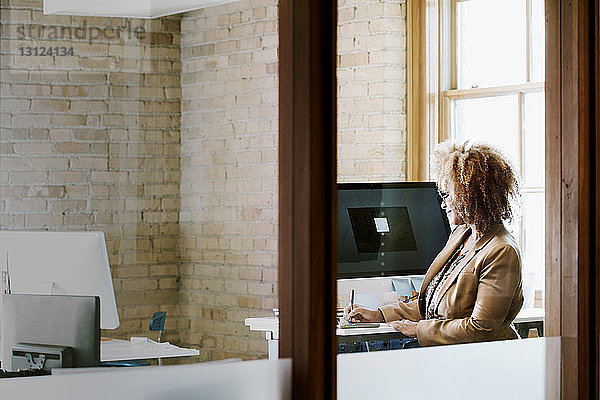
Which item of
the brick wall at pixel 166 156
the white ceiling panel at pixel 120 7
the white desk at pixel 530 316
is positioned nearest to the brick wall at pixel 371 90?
the brick wall at pixel 166 156

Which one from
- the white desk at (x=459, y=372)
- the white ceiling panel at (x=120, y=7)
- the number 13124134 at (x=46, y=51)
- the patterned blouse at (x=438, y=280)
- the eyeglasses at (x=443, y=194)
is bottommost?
the white desk at (x=459, y=372)

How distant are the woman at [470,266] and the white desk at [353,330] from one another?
3 cm

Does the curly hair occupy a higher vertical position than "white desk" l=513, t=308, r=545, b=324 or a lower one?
higher

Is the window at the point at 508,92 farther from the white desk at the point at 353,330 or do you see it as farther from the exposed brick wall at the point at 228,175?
the exposed brick wall at the point at 228,175

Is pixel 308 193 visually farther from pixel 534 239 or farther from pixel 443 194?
pixel 534 239

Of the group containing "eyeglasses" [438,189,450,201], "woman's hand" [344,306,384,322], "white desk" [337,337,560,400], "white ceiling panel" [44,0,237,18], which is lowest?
"white desk" [337,337,560,400]

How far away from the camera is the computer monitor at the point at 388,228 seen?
2025mm

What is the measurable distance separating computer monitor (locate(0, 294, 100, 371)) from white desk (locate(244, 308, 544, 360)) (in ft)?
1.12

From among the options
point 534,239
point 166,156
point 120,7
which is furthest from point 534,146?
point 120,7

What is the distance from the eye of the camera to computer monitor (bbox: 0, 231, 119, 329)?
64.6 inches

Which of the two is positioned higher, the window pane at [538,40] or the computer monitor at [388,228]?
the window pane at [538,40]

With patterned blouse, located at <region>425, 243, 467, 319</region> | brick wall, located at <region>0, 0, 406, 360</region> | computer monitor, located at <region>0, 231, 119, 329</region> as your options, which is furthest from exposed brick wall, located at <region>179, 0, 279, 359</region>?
patterned blouse, located at <region>425, 243, 467, 319</region>

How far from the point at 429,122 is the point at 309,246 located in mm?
633

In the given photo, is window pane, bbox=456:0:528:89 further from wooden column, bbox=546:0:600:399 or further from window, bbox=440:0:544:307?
wooden column, bbox=546:0:600:399
